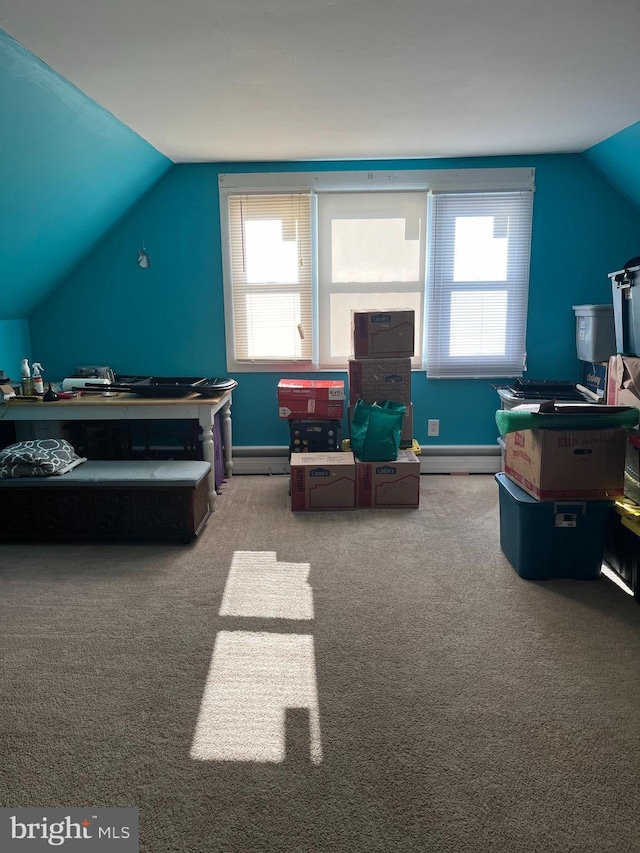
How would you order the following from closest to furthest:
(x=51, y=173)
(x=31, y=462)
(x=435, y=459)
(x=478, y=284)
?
(x=51, y=173) < (x=31, y=462) < (x=478, y=284) < (x=435, y=459)

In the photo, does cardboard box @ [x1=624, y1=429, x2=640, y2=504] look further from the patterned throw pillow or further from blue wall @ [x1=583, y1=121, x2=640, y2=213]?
the patterned throw pillow

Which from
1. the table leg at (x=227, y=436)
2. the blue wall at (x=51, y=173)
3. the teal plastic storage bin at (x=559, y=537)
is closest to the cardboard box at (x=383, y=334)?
the table leg at (x=227, y=436)

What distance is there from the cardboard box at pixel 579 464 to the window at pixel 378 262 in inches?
70.2

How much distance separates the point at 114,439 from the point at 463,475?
2634mm

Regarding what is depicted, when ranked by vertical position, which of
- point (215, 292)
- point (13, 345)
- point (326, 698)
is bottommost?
point (326, 698)

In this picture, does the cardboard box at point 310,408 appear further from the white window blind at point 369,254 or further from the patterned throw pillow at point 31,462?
the patterned throw pillow at point 31,462

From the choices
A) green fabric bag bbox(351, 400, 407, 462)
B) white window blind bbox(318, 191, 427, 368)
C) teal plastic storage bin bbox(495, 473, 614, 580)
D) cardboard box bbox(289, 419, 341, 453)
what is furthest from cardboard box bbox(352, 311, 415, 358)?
teal plastic storage bin bbox(495, 473, 614, 580)

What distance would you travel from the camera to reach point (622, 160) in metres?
3.67

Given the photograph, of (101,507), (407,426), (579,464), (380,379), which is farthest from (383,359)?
(101,507)

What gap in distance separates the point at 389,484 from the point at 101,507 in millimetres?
1746

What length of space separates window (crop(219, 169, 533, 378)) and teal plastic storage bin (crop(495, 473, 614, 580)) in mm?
1867

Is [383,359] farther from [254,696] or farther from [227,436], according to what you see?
[254,696]

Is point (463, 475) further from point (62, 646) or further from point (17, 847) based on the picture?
point (17, 847)

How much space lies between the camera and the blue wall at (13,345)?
3959mm
